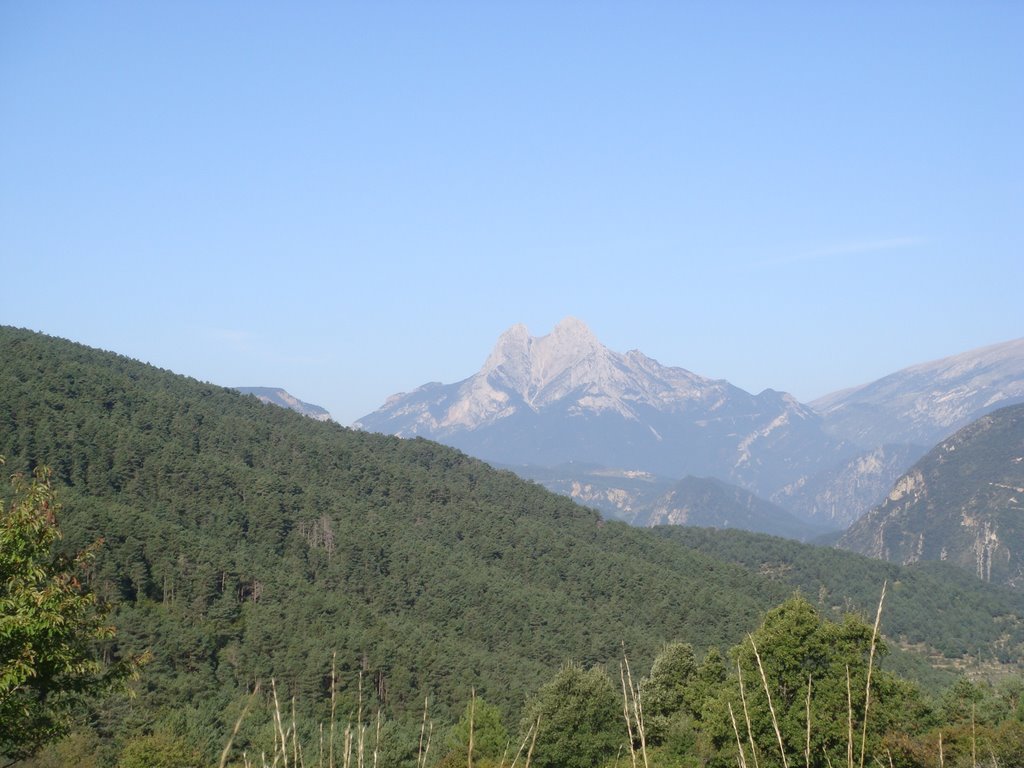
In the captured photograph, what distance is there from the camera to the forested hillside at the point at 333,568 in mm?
73562

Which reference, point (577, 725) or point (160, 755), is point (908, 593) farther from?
point (160, 755)

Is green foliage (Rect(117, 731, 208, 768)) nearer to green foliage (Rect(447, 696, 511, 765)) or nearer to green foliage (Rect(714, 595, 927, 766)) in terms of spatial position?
green foliage (Rect(447, 696, 511, 765))

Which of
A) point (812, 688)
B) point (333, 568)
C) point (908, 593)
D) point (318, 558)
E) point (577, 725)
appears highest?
point (812, 688)

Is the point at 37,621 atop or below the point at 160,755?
atop

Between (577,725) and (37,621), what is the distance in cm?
3695

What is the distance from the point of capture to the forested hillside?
7356 centimetres

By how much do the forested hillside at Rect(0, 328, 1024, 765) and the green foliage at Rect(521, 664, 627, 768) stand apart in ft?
61.9

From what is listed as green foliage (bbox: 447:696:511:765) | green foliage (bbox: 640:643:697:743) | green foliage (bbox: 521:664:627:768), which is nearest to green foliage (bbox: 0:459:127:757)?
green foliage (bbox: 447:696:511:765)

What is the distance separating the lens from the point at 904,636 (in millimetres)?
142750

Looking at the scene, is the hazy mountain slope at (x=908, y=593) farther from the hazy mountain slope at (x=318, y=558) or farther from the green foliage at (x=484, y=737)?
the green foliage at (x=484, y=737)

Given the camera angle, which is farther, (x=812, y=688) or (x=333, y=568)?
(x=333, y=568)

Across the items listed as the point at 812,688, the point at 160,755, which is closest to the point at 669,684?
the point at 812,688

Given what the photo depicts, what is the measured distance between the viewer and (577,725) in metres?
44.5

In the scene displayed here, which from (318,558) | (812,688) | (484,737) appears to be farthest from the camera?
Answer: (318,558)
